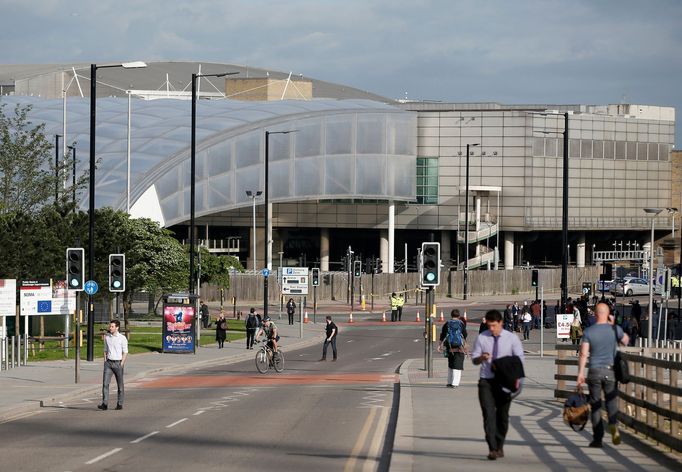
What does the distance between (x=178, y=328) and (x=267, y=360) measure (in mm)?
7981

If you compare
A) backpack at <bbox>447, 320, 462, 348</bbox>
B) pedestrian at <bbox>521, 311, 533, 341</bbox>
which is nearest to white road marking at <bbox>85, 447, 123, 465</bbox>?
backpack at <bbox>447, 320, 462, 348</bbox>

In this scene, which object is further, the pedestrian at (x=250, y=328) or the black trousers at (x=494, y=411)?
the pedestrian at (x=250, y=328)

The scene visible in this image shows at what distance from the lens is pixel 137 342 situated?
167 ft

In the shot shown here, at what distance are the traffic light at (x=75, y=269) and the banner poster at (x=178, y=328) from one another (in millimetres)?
10920

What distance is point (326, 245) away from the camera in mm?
121250

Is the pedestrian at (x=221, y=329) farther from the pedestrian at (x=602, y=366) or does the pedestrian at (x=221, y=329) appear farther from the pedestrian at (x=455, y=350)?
the pedestrian at (x=602, y=366)

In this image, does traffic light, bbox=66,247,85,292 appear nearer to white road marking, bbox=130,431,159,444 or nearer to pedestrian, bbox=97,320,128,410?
pedestrian, bbox=97,320,128,410

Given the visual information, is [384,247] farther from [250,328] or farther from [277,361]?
[277,361]

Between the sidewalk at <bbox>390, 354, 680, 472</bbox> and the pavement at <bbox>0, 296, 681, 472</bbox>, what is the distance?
0.01 meters

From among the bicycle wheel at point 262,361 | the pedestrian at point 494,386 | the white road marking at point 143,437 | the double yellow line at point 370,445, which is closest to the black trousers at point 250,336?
the bicycle wheel at point 262,361

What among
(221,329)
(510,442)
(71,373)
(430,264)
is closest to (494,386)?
(510,442)

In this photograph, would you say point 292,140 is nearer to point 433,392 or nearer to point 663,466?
point 433,392

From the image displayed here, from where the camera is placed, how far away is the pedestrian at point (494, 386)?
15.8 meters

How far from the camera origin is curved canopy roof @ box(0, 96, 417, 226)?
100125 millimetres
